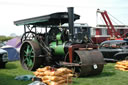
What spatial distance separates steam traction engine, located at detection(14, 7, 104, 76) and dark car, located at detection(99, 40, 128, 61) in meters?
3.37

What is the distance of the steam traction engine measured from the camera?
24.1 ft

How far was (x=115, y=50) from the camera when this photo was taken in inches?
439

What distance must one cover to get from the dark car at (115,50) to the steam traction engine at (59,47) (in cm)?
337

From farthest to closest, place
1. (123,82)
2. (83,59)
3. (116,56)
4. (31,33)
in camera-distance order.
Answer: (116,56) → (31,33) → (83,59) → (123,82)

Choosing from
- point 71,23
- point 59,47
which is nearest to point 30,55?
point 59,47

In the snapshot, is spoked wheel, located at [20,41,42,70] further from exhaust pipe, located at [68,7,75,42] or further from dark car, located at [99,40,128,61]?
dark car, located at [99,40,128,61]

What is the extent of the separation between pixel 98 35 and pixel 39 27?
776 inches

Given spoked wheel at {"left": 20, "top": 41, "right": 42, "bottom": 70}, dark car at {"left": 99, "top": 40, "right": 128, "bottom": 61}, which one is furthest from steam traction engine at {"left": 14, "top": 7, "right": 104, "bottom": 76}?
dark car at {"left": 99, "top": 40, "right": 128, "bottom": 61}

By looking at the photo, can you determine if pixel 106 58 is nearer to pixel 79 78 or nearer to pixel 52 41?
pixel 52 41

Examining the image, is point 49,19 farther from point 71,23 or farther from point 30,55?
point 30,55

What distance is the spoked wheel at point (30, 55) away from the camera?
337 inches

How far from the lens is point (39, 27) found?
9523 mm

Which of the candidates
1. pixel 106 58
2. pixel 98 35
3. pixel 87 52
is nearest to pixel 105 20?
pixel 98 35

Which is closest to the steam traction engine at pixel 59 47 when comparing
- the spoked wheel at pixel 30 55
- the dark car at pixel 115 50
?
the spoked wheel at pixel 30 55
